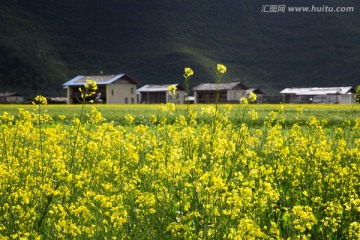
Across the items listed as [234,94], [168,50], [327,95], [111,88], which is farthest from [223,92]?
[168,50]

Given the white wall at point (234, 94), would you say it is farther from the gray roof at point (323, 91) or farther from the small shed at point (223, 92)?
the gray roof at point (323, 91)

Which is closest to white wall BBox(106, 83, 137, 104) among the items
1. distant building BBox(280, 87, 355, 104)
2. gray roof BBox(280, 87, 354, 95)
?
distant building BBox(280, 87, 355, 104)

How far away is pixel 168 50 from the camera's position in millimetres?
174250

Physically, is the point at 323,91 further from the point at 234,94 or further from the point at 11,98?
the point at 11,98

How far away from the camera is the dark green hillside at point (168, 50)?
14562 centimetres

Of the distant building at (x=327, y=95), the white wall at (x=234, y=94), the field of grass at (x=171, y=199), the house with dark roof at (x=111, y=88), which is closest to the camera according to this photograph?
the field of grass at (x=171, y=199)

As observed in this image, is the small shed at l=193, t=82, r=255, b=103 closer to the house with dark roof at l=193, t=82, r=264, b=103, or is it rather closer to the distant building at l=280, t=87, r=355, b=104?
the house with dark roof at l=193, t=82, r=264, b=103

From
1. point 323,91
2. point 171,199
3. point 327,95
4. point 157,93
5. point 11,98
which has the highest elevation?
point 323,91

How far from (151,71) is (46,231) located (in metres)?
155

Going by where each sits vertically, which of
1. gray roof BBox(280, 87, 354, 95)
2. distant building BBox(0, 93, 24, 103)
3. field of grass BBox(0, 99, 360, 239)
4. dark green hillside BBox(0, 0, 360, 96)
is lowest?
field of grass BBox(0, 99, 360, 239)

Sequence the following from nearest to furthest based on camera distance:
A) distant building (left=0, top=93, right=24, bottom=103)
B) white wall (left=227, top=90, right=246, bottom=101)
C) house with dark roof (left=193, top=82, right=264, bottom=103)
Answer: house with dark roof (left=193, top=82, right=264, bottom=103), white wall (left=227, top=90, right=246, bottom=101), distant building (left=0, top=93, right=24, bottom=103)

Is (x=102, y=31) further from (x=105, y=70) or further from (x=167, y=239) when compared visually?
(x=167, y=239)

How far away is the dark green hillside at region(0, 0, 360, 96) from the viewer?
14562 cm

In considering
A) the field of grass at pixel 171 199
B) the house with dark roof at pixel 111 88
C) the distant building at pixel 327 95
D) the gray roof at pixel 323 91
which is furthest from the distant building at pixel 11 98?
the field of grass at pixel 171 199
